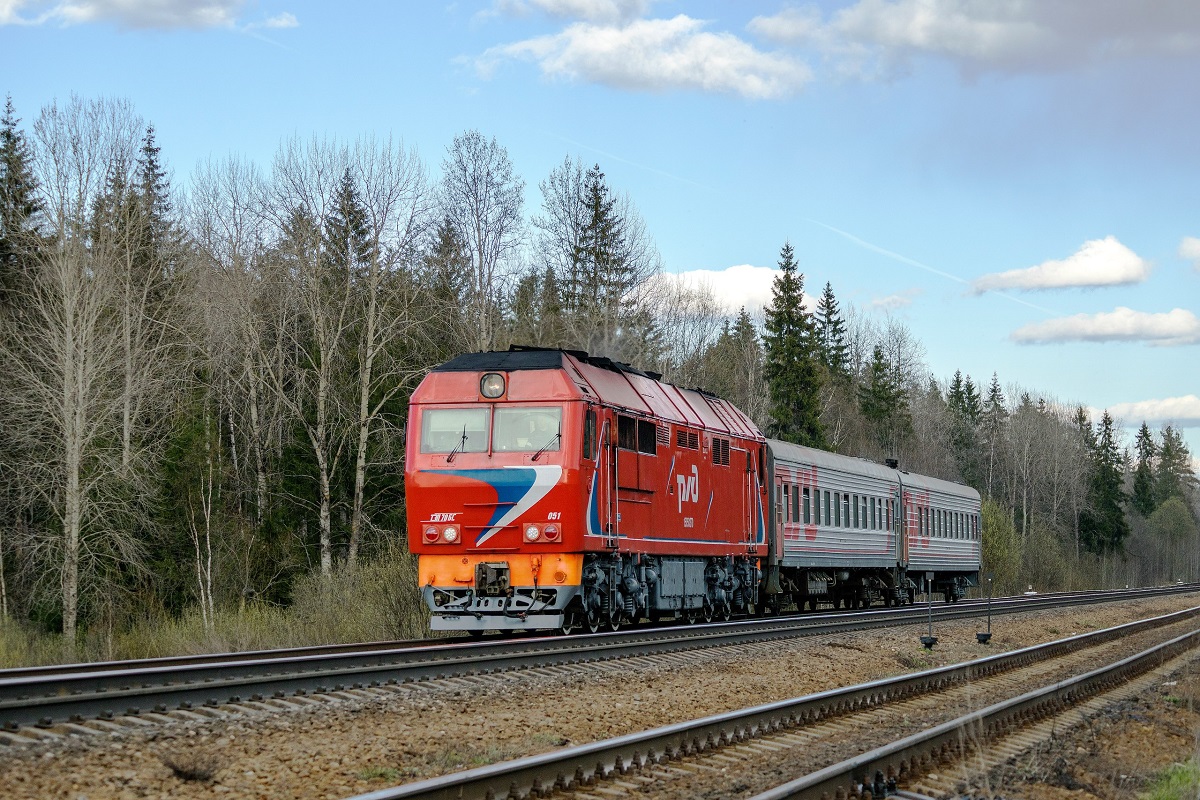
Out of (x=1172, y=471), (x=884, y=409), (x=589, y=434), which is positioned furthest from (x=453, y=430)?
(x=1172, y=471)

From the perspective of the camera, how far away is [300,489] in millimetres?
39531

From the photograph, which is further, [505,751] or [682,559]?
[682,559]

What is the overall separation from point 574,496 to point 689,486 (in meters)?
4.41

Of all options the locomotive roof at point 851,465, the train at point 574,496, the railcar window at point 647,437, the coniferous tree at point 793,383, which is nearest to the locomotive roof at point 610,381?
the train at point 574,496

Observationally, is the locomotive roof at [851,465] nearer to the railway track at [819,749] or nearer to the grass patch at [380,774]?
the railway track at [819,749]

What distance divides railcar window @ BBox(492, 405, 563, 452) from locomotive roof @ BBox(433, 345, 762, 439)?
54 centimetres

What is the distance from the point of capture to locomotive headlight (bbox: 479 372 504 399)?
54.5 ft

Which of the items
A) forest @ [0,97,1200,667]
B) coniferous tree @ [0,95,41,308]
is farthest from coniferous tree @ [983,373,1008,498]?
coniferous tree @ [0,95,41,308]

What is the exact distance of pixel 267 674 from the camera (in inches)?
463

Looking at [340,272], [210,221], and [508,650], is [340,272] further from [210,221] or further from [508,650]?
[508,650]

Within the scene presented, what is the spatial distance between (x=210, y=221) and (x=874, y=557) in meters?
27.6

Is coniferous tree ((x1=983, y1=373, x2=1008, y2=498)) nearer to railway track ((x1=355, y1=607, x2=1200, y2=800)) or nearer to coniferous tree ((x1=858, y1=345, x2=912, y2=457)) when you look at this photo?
→ coniferous tree ((x1=858, y1=345, x2=912, y2=457))

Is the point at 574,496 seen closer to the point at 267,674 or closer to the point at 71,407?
the point at 267,674

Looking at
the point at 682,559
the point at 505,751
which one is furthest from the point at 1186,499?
the point at 505,751
